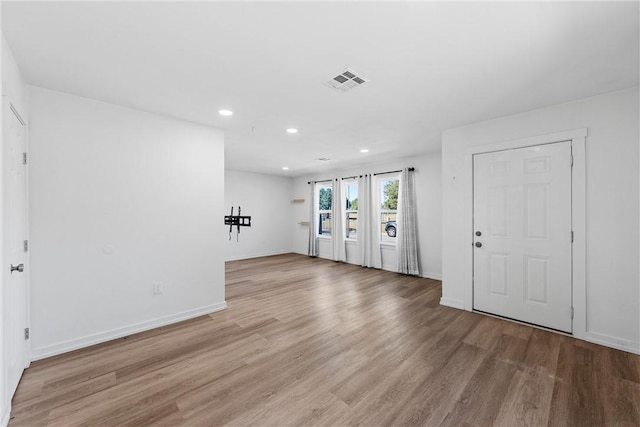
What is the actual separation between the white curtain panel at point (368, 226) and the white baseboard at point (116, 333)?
3.80 metres

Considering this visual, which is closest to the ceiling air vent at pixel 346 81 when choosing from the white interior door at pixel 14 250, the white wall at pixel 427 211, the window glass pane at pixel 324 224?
the white interior door at pixel 14 250

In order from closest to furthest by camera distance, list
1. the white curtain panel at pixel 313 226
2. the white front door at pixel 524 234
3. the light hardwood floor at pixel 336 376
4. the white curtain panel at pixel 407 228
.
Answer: the light hardwood floor at pixel 336 376 → the white front door at pixel 524 234 → the white curtain panel at pixel 407 228 → the white curtain panel at pixel 313 226

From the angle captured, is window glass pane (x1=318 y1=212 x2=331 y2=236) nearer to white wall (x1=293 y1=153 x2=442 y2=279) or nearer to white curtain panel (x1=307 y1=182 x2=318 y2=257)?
white curtain panel (x1=307 y1=182 x2=318 y2=257)

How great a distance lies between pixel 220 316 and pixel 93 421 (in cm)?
173

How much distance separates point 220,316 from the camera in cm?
343

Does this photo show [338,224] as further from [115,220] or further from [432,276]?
[115,220]

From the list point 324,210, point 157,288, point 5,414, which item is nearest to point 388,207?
point 324,210

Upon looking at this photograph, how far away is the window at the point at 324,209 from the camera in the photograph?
7892mm

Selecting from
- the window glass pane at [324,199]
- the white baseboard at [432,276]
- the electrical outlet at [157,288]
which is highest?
the window glass pane at [324,199]

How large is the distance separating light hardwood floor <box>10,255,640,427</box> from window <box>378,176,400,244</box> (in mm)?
2969

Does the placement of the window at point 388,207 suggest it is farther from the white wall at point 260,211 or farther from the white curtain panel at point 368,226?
the white wall at point 260,211

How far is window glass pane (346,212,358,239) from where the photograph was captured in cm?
714

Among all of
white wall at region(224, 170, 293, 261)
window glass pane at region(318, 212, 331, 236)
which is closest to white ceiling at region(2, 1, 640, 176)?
white wall at region(224, 170, 293, 261)

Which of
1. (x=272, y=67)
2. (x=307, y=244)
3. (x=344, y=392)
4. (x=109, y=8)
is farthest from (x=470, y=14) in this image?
(x=307, y=244)
